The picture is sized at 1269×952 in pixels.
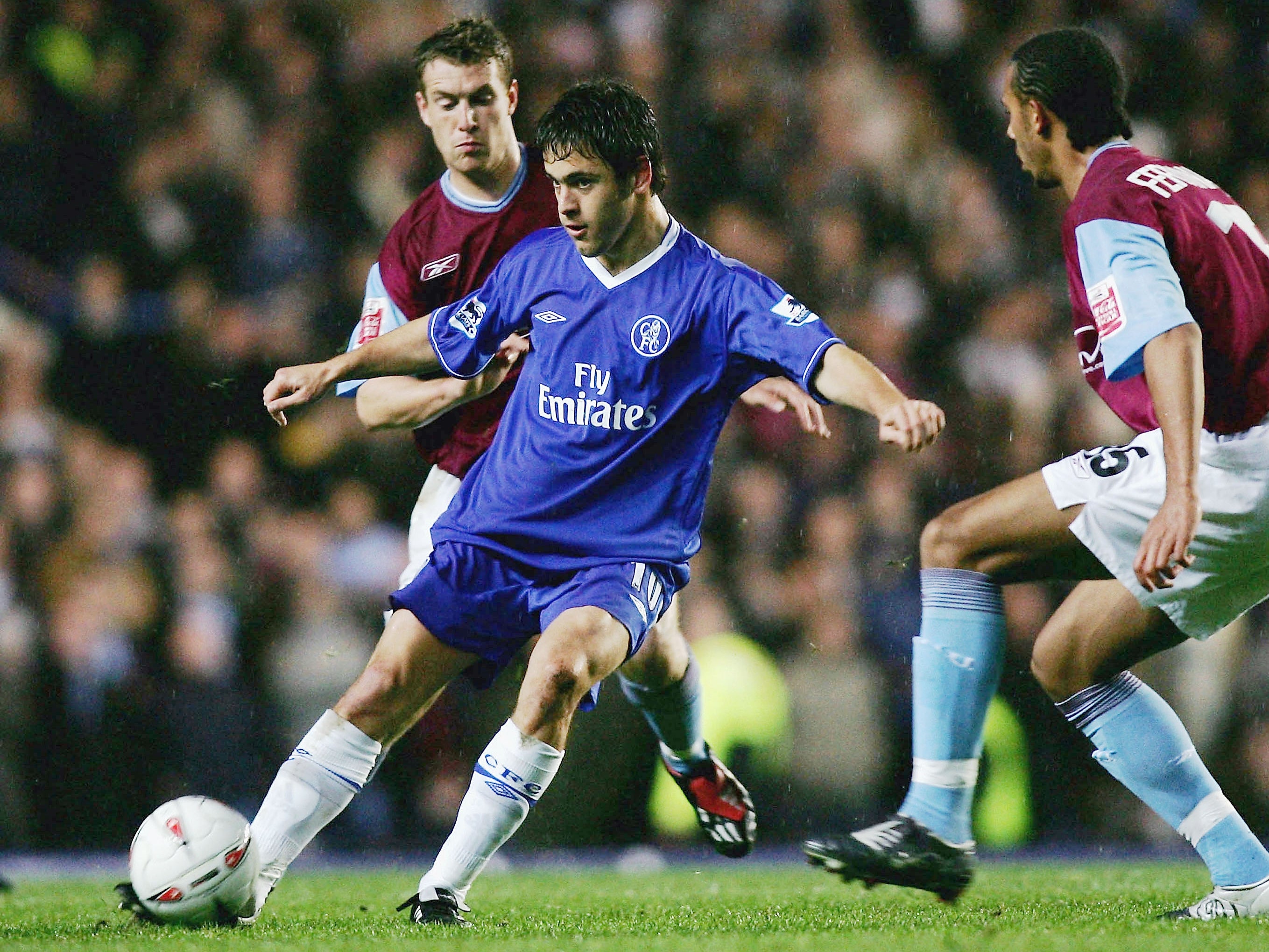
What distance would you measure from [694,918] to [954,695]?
1.05 meters

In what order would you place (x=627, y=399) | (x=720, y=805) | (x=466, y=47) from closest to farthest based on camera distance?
(x=627, y=399) < (x=466, y=47) < (x=720, y=805)

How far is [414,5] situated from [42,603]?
493 cm

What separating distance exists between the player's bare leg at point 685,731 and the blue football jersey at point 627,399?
0.75 m

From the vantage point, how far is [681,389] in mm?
4770

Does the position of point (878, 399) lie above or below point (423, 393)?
below

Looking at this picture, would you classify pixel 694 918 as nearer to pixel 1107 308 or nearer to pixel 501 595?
pixel 501 595

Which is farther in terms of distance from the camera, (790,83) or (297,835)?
(790,83)

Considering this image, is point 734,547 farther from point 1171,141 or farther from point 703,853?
point 1171,141

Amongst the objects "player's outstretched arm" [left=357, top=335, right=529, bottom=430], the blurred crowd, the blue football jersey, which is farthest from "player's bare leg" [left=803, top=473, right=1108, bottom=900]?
the blurred crowd

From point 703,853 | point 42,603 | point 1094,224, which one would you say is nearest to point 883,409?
point 1094,224

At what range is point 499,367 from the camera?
5031 mm

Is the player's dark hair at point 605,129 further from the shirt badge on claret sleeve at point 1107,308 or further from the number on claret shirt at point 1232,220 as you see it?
the number on claret shirt at point 1232,220

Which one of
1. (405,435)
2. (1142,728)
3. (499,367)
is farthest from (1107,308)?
(405,435)

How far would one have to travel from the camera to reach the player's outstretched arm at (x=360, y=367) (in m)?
4.73
